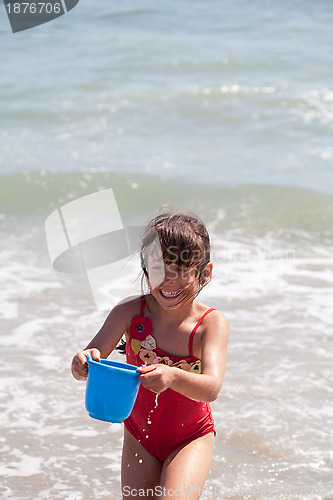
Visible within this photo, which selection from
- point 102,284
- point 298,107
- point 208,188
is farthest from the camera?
point 298,107

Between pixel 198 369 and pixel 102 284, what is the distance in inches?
121

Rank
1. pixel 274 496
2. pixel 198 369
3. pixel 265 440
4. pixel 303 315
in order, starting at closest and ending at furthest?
pixel 198 369 → pixel 274 496 → pixel 265 440 → pixel 303 315

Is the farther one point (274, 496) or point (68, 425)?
point (68, 425)

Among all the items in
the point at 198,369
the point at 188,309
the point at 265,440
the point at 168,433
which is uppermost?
the point at 188,309

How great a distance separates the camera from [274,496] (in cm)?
298

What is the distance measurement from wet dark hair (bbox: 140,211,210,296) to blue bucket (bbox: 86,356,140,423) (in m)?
0.38

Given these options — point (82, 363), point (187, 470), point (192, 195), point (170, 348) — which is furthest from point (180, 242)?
point (192, 195)

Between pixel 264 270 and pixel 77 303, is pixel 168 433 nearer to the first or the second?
pixel 77 303

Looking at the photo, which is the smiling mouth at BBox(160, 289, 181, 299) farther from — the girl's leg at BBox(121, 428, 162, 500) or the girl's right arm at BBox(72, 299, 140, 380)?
the girl's leg at BBox(121, 428, 162, 500)

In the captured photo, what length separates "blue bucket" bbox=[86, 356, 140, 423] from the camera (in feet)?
6.37

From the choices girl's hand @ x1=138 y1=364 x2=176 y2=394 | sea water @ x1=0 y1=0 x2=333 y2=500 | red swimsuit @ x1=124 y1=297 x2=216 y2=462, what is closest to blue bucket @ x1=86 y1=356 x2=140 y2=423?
girl's hand @ x1=138 y1=364 x2=176 y2=394

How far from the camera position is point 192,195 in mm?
7473

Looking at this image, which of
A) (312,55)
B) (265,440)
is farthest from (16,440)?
(312,55)

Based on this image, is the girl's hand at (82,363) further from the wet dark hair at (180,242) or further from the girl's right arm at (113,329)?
the wet dark hair at (180,242)
